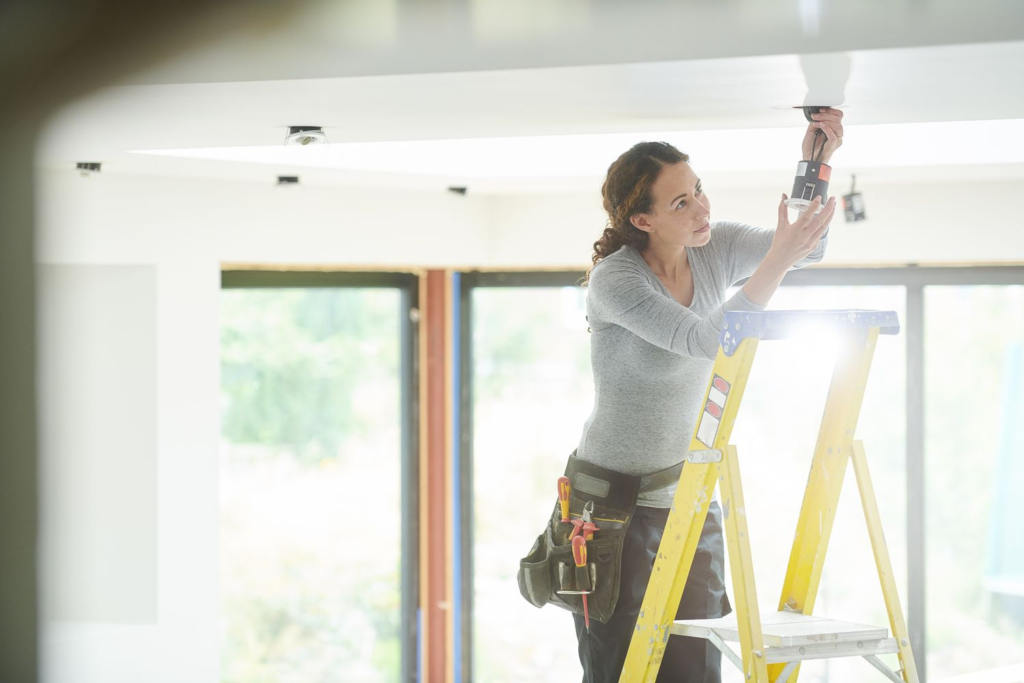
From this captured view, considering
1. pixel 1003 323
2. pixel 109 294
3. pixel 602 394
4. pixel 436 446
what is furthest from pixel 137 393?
pixel 1003 323

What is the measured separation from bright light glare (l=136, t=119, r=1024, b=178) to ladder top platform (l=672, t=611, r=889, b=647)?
114cm

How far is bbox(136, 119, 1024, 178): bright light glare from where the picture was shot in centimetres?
255

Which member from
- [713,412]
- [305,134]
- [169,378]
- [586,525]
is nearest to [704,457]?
[713,412]

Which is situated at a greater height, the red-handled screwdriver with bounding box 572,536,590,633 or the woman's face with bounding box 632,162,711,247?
the woman's face with bounding box 632,162,711,247

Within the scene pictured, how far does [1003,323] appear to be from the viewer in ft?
12.0

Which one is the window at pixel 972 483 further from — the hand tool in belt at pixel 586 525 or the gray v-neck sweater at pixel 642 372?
the hand tool in belt at pixel 586 525

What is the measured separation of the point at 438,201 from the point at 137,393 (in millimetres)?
1301

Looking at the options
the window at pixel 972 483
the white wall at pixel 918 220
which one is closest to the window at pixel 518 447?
the white wall at pixel 918 220

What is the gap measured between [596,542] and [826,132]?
0.91m

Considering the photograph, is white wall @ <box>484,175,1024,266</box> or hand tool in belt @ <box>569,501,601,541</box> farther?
white wall @ <box>484,175,1024,266</box>

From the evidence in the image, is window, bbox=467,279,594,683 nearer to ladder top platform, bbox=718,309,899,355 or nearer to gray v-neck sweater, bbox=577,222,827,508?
gray v-neck sweater, bbox=577,222,827,508

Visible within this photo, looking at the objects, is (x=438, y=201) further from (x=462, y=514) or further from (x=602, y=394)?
(x=602, y=394)

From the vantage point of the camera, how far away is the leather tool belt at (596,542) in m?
1.92

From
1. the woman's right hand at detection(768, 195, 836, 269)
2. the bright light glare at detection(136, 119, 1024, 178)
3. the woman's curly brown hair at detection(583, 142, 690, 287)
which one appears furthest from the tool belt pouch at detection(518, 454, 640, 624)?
the bright light glare at detection(136, 119, 1024, 178)
